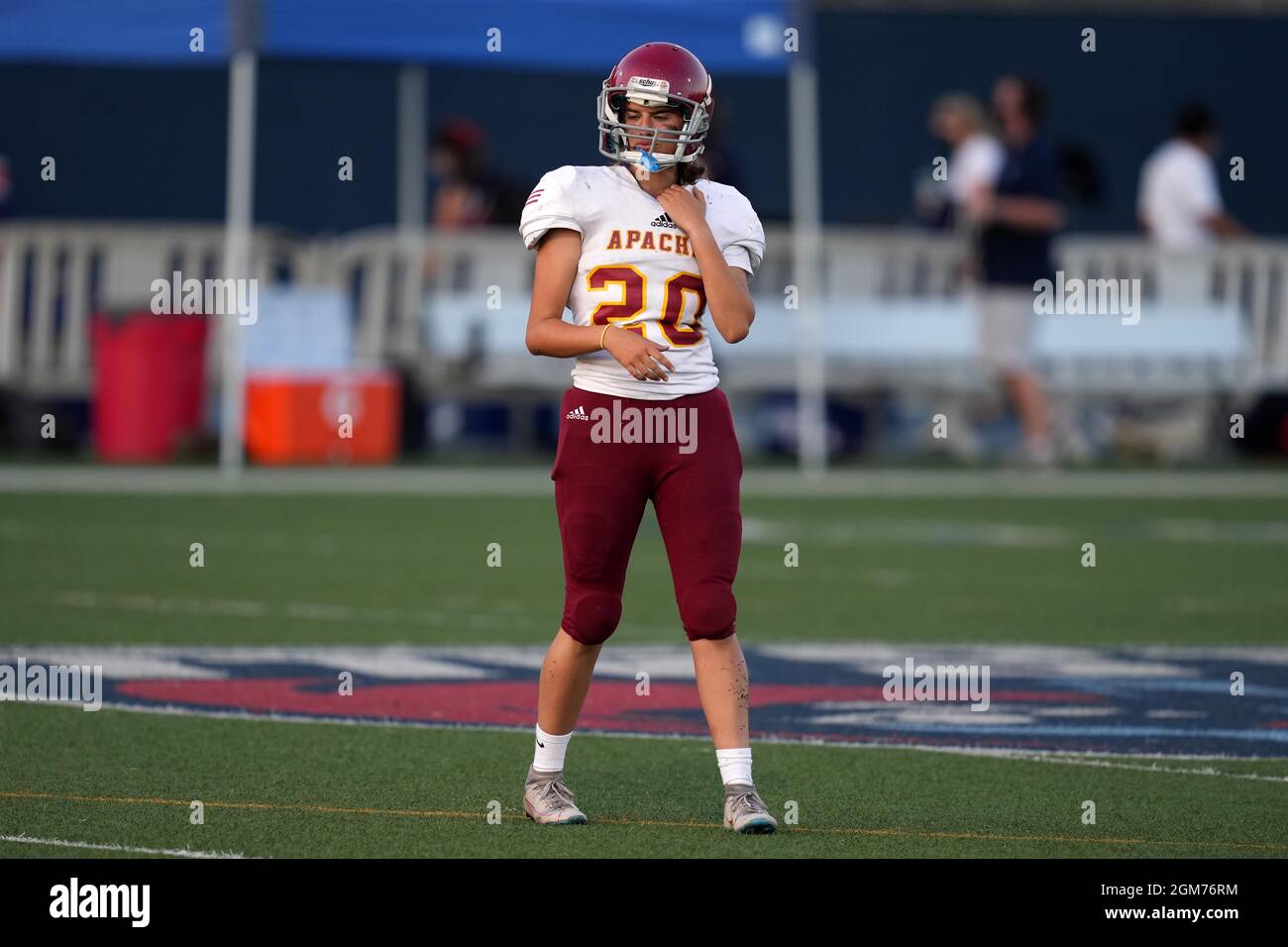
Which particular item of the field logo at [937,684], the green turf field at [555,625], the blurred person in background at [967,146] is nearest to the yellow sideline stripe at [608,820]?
the green turf field at [555,625]

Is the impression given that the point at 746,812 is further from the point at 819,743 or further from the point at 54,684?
the point at 54,684

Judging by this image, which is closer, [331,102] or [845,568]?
[845,568]

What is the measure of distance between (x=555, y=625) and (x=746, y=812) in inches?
170

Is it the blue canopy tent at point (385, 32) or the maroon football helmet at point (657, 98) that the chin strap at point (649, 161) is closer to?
the maroon football helmet at point (657, 98)

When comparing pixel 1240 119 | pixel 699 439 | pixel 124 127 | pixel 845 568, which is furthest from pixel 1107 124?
pixel 699 439

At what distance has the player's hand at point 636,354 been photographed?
5512 millimetres

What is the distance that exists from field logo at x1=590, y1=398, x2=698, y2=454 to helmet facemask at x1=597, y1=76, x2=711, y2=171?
0.57 metres

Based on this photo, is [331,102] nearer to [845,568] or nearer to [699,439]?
[845,568]

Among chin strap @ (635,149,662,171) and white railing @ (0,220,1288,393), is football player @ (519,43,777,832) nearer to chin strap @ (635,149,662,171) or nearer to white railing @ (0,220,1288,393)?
chin strap @ (635,149,662,171)

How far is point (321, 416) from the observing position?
62.3 ft

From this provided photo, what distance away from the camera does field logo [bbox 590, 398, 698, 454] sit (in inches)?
224
